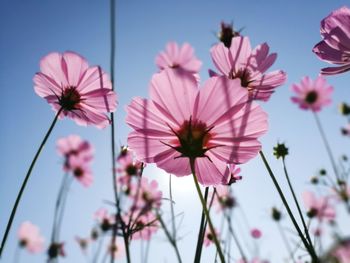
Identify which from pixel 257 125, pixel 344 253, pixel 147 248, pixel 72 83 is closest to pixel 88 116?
pixel 72 83

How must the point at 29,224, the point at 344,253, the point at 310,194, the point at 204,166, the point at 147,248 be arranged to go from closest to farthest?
1. the point at 344,253
2. the point at 204,166
3. the point at 147,248
4. the point at 310,194
5. the point at 29,224

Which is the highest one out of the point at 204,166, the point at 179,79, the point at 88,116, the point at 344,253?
the point at 88,116

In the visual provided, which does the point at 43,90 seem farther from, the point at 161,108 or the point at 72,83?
the point at 161,108

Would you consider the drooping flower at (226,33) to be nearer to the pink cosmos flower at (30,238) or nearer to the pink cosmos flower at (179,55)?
the pink cosmos flower at (179,55)

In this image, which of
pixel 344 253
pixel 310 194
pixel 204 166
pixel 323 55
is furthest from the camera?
pixel 310 194

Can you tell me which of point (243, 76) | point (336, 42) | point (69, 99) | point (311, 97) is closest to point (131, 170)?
point (69, 99)

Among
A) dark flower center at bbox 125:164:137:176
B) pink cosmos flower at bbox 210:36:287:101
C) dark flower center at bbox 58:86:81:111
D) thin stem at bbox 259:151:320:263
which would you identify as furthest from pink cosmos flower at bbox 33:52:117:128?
dark flower center at bbox 125:164:137:176

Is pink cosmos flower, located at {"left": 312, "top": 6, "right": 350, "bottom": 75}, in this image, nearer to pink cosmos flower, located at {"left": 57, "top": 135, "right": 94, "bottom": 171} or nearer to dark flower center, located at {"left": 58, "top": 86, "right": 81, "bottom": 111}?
dark flower center, located at {"left": 58, "top": 86, "right": 81, "bottom": 111}

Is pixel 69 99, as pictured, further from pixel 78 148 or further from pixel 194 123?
pixel 78 148
